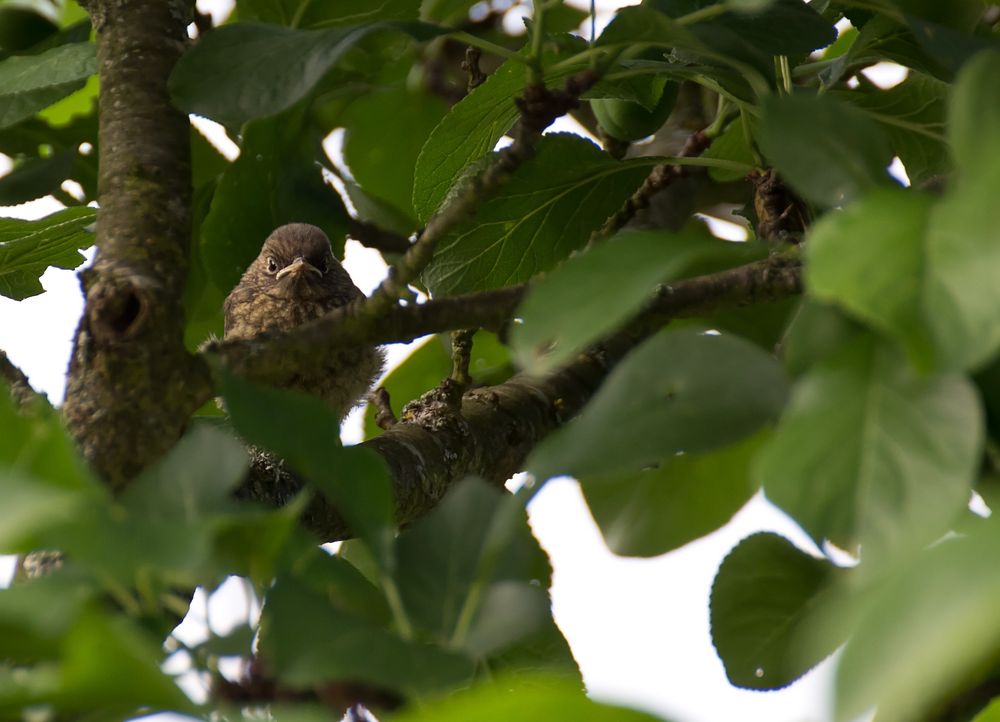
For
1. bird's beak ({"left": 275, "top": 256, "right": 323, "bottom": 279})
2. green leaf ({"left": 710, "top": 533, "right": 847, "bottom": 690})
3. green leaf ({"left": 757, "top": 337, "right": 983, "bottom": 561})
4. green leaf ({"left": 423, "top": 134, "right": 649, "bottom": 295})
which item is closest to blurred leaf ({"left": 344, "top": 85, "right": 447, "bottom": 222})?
bird's beak ({"left": 275, "top": 256, "right": 323, "bottom": 279})

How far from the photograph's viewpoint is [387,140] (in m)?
1.98

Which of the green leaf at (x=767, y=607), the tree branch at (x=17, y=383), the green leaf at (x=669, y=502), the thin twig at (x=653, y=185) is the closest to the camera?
the green leaf at (x=767, y=607)

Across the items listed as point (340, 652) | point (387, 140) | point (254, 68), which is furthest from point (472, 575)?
point (387, 140)

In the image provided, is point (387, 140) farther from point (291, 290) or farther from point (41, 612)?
point (41, 612)

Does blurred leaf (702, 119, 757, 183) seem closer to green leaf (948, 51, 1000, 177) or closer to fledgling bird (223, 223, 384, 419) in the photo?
fledgling bird (223, 223, 384, 419)

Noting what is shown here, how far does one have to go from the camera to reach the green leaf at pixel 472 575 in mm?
586

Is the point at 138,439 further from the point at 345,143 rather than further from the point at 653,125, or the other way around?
the point at 345,143

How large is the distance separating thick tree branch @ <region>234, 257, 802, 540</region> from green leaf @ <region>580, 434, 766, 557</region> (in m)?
0.19

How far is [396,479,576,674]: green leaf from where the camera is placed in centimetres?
59

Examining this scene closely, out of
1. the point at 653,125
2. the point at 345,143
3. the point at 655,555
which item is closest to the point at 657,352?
the point at 653,125

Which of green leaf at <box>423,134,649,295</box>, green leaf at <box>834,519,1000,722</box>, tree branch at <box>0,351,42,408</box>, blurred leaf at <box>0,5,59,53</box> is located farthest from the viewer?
blurred leaf at <box>0,5,59,53</box>

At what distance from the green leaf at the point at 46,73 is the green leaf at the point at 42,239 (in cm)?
13

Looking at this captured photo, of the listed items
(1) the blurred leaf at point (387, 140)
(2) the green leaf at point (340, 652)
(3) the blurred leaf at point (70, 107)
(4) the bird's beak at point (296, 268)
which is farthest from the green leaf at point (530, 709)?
(4) the bird's beak at point (296, 268)

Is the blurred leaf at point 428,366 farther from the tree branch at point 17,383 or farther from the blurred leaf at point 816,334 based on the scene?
the blurred leaf at point 816,334
